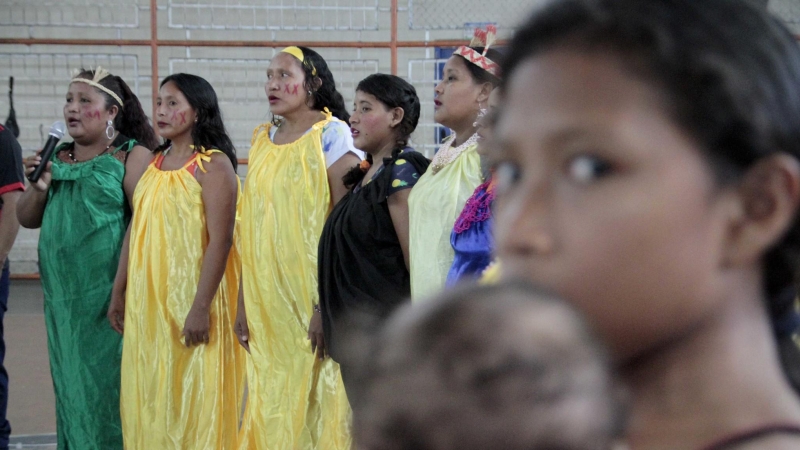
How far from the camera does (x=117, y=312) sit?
3.64m

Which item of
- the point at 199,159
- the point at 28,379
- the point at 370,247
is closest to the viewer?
the point at 370,247

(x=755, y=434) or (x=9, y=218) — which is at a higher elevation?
(x=755, y=434)

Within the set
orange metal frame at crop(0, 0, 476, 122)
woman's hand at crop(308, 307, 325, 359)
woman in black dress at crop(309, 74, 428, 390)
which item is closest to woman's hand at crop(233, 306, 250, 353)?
woman's hand at crop(308, 307, 325, 359)

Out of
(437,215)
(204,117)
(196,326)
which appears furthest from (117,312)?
(437,215)

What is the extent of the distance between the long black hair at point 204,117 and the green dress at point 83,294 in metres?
0.36

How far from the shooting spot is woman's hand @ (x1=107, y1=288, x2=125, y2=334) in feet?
11.9

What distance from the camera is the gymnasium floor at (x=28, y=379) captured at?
157 inches

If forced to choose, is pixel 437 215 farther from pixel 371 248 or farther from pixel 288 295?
pixel 288 295

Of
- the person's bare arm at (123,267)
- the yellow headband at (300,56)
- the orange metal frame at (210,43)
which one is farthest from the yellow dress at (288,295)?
the orange metal frame at (210,43)

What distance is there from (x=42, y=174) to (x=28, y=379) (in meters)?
1.86

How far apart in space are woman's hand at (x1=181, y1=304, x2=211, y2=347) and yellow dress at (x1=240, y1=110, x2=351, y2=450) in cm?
17

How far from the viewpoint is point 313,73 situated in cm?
362

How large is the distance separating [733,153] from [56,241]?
3510 mm

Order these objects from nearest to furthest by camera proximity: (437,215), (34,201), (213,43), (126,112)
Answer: (437,215) → (34,201) → (126,112) → (213,43)
